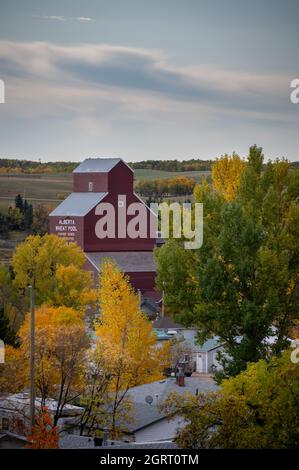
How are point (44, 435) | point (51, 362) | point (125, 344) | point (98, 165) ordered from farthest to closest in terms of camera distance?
point (98, 165) < point (125, 344) < point (51, 362) < point (44, 435)

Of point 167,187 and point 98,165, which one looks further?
point 167,187

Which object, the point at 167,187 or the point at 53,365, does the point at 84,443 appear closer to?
the point at 53,365

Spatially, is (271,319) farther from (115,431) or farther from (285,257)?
(115,431)

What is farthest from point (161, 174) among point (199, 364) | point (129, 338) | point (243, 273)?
point (243, 273)

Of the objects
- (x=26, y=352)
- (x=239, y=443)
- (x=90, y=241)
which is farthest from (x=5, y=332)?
(x=90, y=241)

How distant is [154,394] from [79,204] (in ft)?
144

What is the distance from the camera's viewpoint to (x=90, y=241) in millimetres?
83562

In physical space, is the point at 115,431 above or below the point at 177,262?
below

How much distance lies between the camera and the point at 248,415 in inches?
1258

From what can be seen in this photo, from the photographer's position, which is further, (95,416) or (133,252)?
(133,252)

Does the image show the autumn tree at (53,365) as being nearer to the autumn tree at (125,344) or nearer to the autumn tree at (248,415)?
the autumn tree at (125,344)

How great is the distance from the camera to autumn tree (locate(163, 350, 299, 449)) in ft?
101

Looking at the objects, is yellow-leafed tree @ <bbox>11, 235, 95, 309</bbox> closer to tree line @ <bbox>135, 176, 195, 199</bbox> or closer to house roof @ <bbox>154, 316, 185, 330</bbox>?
house roof @ <bbox>154, 316, 185, 330</bbox>
